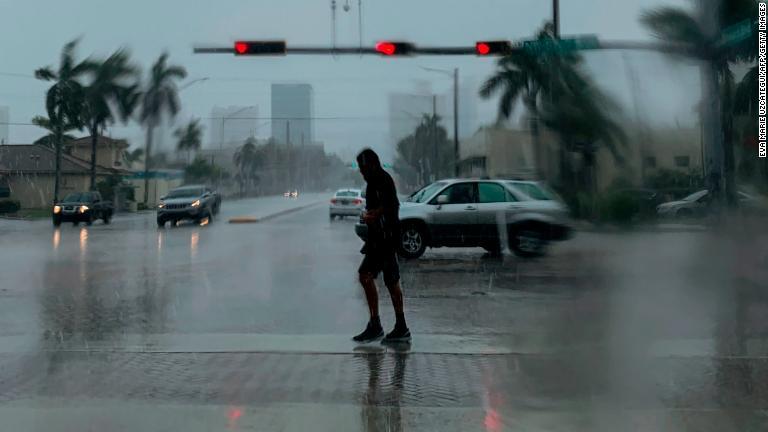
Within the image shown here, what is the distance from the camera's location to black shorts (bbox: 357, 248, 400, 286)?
25.7 ft

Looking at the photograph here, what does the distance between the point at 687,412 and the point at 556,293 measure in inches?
227

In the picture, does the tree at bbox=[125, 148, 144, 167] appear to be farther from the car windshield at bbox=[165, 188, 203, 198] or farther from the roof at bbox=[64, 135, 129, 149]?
the car windshield at bbox=[165, 188, 203, 198]

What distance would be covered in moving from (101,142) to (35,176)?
9693 mm

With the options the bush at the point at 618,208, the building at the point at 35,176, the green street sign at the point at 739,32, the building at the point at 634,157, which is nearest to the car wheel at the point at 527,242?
the building at the point at 634,157

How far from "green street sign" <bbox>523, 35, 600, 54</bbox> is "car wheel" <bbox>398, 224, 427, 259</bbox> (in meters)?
4.32

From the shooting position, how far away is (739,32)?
37.7ft

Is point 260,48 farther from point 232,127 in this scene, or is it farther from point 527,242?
point 232,127

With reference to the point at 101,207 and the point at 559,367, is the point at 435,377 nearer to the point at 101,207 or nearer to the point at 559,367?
the point at 559,367

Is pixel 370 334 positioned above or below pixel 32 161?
below

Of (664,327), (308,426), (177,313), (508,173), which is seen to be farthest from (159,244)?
(308,426)

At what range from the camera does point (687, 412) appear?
568cm

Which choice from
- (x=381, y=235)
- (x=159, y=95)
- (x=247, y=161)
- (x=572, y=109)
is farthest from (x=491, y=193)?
(x=247, y=161)

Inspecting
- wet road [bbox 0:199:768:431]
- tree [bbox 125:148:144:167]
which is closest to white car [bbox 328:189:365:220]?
wet road [bbox 0:199:768:431]

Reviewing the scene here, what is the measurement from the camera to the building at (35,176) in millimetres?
57438
